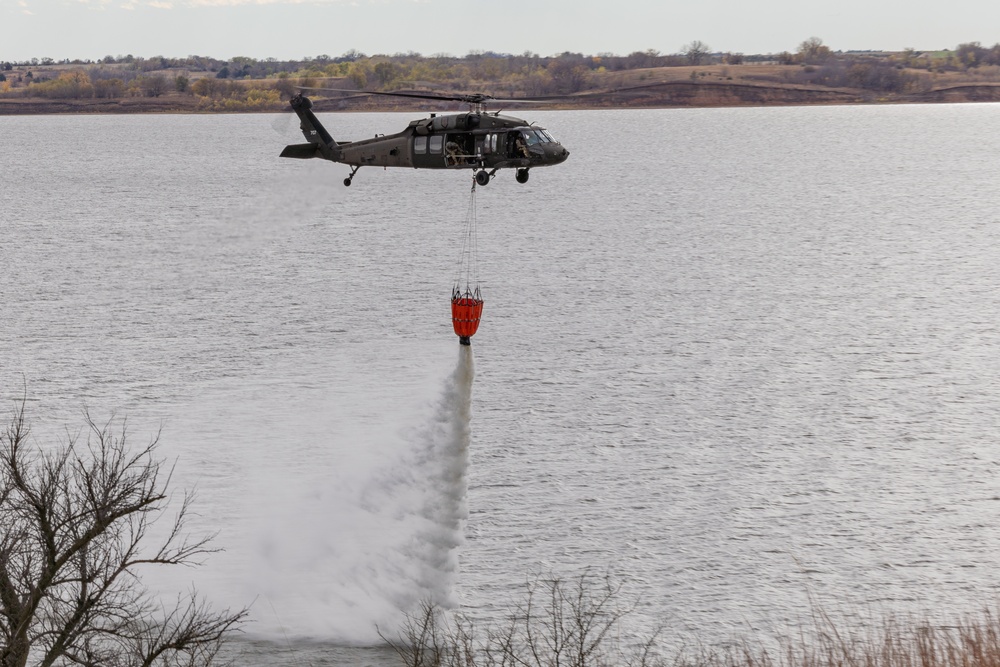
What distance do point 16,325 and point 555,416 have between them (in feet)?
151

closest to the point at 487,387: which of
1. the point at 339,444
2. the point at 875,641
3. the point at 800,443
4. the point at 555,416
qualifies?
the point at 555,416

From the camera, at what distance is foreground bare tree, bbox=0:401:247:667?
32719mm

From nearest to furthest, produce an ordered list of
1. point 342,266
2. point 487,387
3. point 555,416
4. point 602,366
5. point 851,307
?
point 555,416 < point 487,387 < point 602,366 < point 851,307 < point 342,266

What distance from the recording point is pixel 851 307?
3942 inches

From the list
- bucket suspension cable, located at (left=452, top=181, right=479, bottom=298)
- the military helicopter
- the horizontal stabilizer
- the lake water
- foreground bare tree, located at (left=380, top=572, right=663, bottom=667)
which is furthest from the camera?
bucket suspension cable, located at (left=452, top=181, right=479, bottom=298)

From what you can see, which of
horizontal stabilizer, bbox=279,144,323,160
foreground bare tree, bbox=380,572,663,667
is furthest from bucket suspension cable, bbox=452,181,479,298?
foreground bare tree, bbox=380,572,663,667

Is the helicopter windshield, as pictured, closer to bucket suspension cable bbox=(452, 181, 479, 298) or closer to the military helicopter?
the military helicopter

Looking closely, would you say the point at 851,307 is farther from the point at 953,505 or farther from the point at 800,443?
the point at 953,505

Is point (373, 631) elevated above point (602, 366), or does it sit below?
below

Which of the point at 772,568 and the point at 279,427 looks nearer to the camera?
the point at 772,568

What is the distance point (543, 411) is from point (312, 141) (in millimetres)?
26712

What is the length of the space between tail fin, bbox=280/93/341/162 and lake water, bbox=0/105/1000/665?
1579 millimetres

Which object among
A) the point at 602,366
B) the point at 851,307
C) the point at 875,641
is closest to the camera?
the point at 875,641

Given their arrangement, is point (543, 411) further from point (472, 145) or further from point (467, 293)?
point (472, 145)
